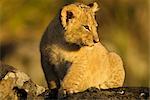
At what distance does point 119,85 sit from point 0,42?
55.5 ft

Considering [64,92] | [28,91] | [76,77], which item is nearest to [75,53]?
[76,77]

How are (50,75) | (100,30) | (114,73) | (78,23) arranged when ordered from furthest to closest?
(100,30), (114,73), (50,75), (78,23)

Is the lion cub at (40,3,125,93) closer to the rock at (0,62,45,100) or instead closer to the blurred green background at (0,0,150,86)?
the rock at (0,62,45,100)

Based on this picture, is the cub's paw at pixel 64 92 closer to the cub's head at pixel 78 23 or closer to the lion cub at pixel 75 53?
the lion cub at pixel 75 53

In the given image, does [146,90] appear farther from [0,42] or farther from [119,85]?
[0,42]

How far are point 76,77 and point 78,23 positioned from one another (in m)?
0.77

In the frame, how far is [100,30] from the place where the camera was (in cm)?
2544

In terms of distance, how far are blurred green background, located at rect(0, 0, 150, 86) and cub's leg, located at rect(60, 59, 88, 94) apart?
43.4 feet

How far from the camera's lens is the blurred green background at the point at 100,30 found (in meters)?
23.8

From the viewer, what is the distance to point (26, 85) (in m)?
9.17

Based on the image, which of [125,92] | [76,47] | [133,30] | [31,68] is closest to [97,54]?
[76,47]

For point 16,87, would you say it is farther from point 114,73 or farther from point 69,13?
point 114,73

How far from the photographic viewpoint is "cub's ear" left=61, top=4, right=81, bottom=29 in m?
9.56

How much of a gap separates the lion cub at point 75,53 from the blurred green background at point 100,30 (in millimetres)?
12746
